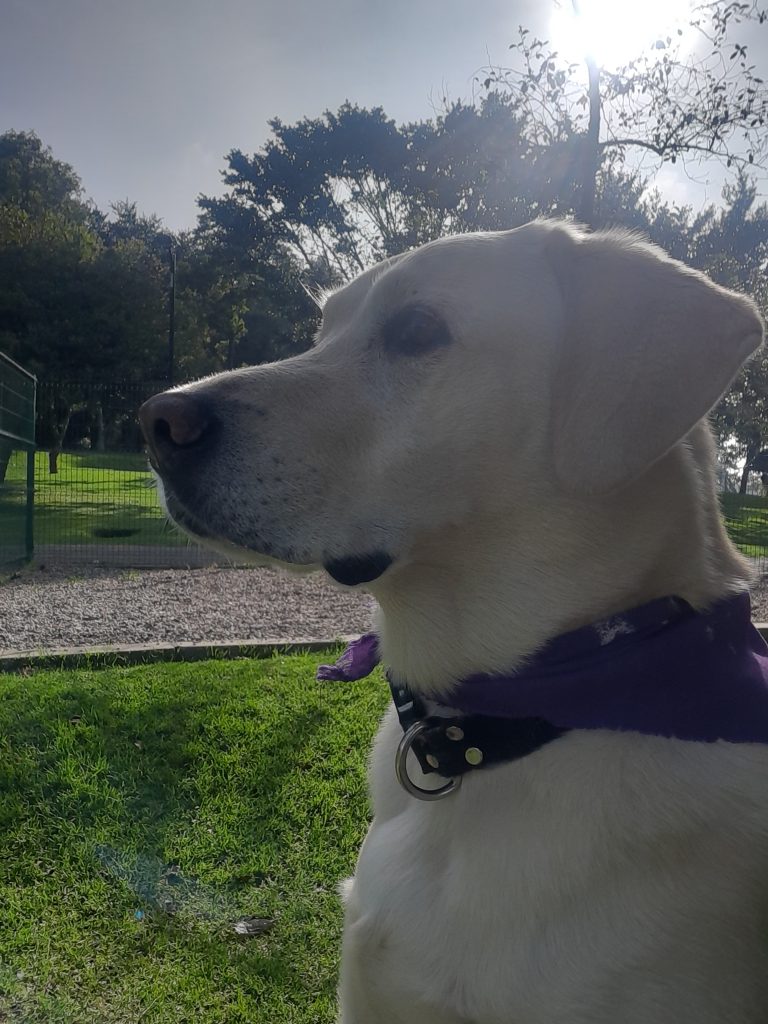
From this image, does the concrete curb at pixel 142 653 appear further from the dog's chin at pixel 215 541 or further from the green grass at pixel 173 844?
the dog's chin at pixel 215 541

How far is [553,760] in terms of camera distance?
5.61 feet

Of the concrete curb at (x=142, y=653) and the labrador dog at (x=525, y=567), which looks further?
the concrete curb at (x=142, y=653)

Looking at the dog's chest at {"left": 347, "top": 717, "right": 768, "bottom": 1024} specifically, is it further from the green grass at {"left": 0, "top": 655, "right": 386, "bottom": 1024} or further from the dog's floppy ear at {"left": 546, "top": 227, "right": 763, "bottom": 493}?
the green grass at {"left": 0, "top": 655, "right": 386, "bottom": 1024}

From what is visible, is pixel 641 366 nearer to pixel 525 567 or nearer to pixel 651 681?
pixel 525 567

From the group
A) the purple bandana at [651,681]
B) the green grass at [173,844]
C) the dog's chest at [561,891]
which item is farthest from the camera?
the green grass at [173,844]

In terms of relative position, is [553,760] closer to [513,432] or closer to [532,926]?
[532,926]

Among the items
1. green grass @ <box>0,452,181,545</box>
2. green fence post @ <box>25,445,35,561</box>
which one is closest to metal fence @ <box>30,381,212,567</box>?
green grass @ <box>0,452,181,545</box>

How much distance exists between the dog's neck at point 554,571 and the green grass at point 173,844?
140cm

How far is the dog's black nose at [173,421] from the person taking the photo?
5.98ft

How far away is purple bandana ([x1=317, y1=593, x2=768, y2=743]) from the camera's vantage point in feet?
5.50

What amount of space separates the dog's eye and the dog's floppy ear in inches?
13.4

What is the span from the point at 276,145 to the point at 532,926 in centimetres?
2961

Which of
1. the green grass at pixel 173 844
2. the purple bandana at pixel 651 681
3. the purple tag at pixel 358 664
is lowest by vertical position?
the green grass at pixel 173 844

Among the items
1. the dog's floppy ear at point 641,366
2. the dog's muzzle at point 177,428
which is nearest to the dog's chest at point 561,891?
the dog's floppy ear at point 641,366
